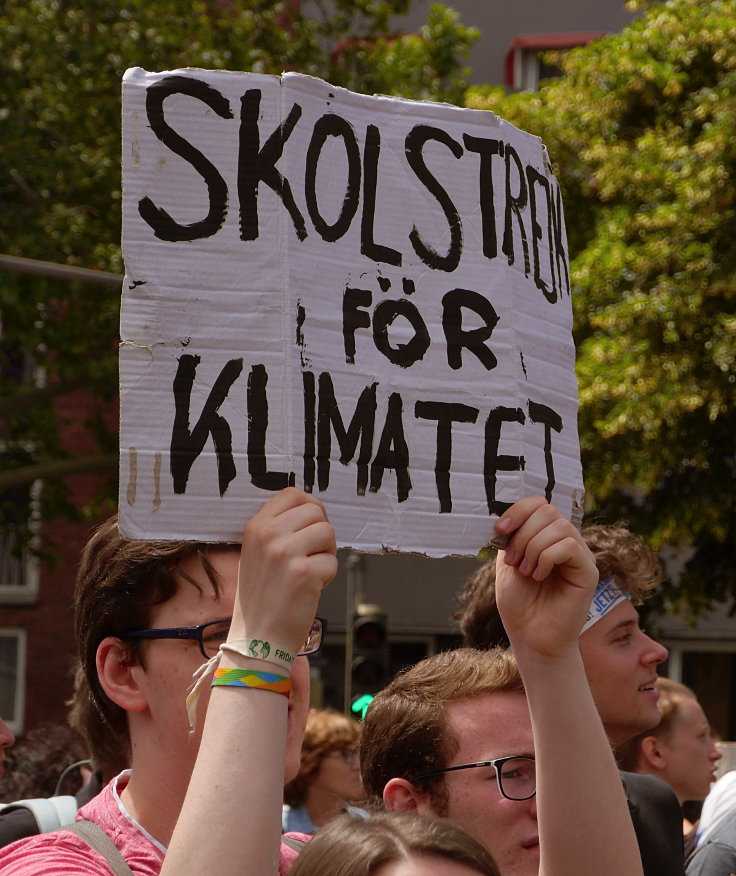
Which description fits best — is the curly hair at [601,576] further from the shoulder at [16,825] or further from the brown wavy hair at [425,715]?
the shoulder at [16,825]

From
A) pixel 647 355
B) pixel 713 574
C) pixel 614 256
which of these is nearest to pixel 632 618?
pixel 647 355

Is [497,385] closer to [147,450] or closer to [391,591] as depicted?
[147,450]

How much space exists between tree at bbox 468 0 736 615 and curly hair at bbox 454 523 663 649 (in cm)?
748

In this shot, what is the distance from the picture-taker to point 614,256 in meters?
12.0

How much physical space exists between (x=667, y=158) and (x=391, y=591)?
9.33m

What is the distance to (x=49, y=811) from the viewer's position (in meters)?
2.88

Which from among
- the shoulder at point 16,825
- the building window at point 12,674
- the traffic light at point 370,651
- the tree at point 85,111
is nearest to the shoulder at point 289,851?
the shoulder at point 16,825

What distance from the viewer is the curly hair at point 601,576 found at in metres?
3.25

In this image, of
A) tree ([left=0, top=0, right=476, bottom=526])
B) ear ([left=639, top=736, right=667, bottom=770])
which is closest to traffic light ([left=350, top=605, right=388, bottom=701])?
tree ([left=0, top=0, right=476, bottom=526])

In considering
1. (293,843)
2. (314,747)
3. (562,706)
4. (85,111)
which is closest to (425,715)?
(293,843)

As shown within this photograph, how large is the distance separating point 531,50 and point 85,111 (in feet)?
23.6

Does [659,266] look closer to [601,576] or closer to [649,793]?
[601,576]

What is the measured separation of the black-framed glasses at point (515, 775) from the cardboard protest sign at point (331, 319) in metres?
0.53

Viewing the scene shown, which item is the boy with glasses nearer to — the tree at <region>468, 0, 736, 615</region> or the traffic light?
the tree at <region>468, 0, 736, 615</region>
